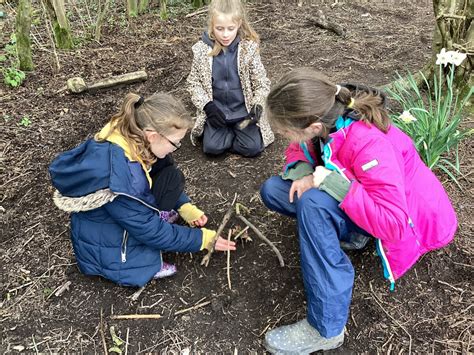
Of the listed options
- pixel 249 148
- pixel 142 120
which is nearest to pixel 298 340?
pixel 142 120

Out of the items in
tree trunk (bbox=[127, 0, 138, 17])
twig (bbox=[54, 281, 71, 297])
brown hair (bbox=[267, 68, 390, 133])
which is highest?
brown hair (bbox=[267, 68, 390, 133])

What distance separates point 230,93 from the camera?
3232 mm

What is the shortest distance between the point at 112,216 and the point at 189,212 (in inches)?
22.2

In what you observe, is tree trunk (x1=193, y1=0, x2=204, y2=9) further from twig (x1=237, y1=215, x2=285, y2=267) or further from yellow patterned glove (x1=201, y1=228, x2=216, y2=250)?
yellow patterned glove (x1=201, y1=228, x2=216, y2=250)

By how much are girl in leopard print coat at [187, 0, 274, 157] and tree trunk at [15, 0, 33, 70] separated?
1789 millimetres

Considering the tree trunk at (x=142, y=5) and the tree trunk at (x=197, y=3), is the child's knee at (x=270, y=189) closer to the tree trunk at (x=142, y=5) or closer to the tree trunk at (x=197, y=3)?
the tree trunk at (x=142, y=5)

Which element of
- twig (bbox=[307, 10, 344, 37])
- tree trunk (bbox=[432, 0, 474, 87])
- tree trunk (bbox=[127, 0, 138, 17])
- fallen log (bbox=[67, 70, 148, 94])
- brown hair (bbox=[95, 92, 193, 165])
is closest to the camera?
brown hair (bbox=[95, 92, 193, 165])

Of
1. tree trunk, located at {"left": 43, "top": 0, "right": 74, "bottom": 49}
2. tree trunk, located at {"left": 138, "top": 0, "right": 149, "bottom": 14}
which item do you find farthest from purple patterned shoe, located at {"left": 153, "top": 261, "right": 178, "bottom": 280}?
tree trunk, located at {"left": 138, "top": 0, "right": 149, "bottom": 14}

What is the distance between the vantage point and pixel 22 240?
2.53 meters

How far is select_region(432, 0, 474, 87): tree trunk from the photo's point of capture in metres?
2.95

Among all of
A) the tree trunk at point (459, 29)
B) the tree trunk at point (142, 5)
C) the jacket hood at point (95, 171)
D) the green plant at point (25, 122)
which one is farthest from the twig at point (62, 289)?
the tree trunk at point (142, 5)

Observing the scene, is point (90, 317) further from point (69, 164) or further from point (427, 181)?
point (427, 181)

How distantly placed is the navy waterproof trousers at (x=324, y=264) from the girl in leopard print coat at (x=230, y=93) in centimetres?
140

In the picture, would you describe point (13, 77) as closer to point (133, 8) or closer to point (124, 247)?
point (133, 8)
